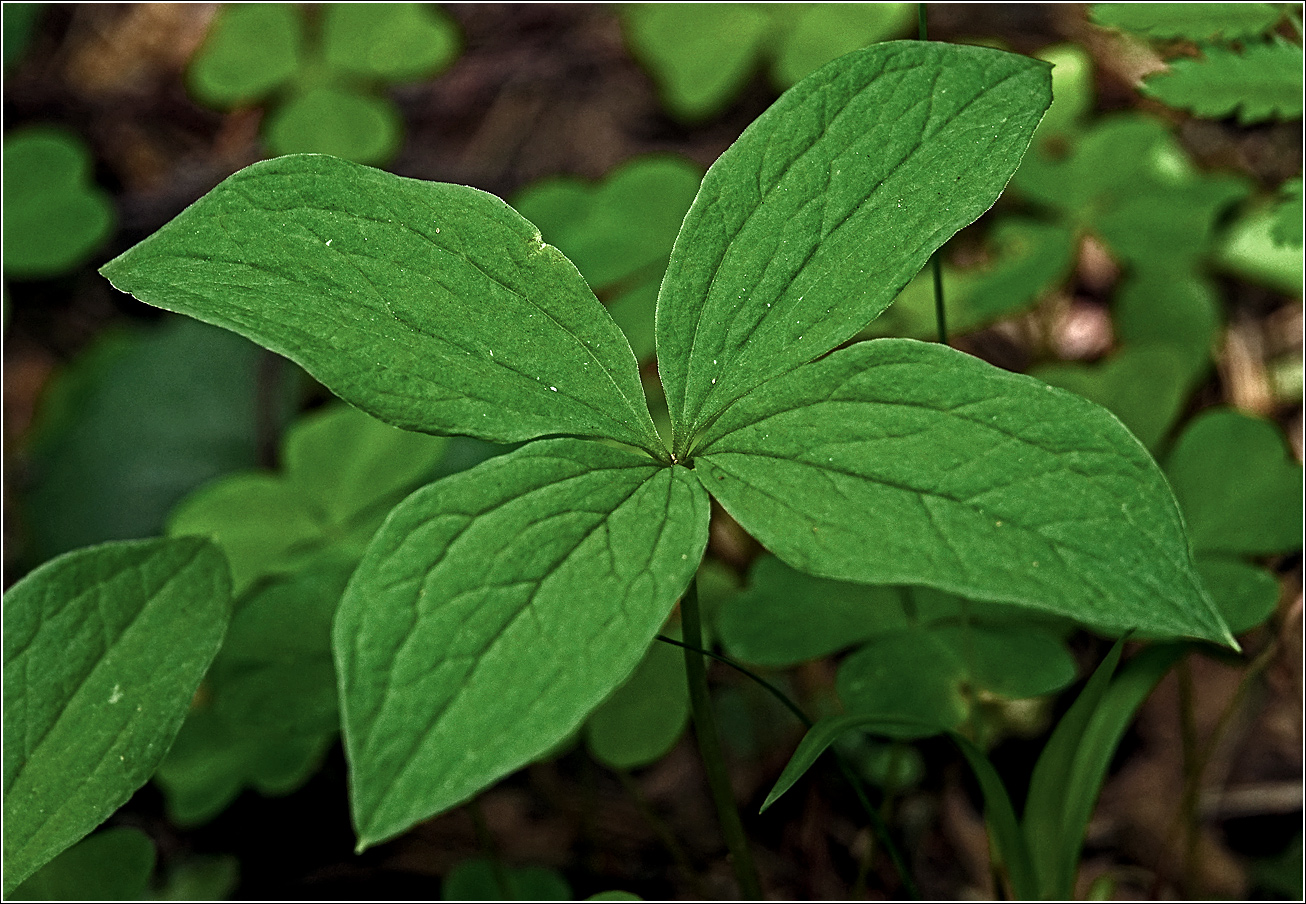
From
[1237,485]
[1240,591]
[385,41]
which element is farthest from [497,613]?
[385,41]

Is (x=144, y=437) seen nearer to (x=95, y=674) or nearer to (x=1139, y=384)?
(x=95, y=674)

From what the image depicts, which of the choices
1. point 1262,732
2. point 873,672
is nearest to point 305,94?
point 873,672

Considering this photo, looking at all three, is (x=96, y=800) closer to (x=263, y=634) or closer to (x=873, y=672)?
(x=263, y=634)

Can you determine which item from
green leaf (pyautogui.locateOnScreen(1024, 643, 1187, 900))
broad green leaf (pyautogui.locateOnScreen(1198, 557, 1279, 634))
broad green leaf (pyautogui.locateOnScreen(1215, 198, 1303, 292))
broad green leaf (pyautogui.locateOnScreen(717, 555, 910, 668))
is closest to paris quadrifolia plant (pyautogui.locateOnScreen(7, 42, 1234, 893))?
broad green leaf (pyautogui.locateOnScreen(717, 555, 910, 668))

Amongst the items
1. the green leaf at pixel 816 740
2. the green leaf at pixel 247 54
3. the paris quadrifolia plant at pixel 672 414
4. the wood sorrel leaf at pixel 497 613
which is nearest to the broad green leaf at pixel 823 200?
the paris quadrifolia plant at pixel 672 414

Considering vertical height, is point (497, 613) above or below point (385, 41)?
above
